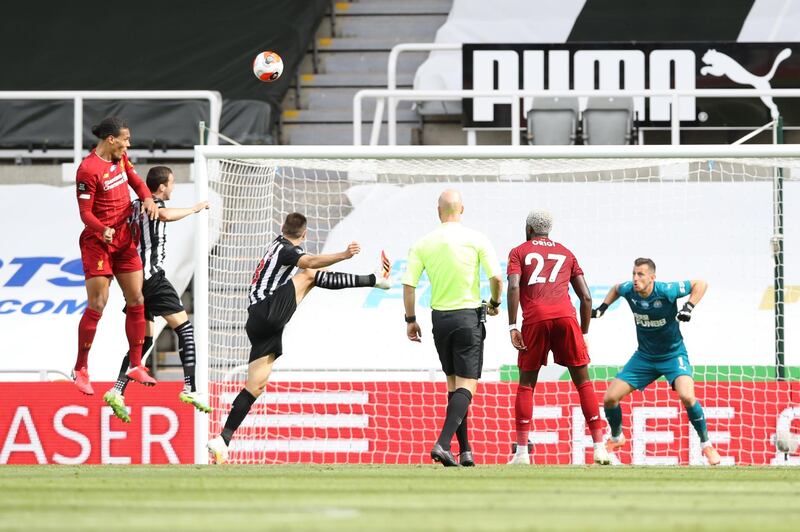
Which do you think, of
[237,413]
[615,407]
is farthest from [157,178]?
[615,407]

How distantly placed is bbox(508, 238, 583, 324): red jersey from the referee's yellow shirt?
15.6 inches

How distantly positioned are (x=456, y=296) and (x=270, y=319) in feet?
4.63

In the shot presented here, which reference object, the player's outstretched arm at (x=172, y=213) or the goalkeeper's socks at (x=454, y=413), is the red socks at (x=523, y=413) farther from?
the player's outstretched arm at (x=172, y=213)

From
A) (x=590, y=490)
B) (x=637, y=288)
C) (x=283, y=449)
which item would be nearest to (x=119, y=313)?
(x=283, y=449)

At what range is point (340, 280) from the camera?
1009 centimetres

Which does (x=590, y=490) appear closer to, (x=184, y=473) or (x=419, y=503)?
(x=419, y=503)

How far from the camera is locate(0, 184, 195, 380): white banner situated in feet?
45.7

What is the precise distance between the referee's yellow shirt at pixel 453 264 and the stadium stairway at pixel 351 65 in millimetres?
6945

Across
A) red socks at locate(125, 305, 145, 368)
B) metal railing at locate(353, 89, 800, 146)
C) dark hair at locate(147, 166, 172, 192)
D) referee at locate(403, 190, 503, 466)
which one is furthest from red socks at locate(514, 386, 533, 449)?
metal railing at locate(353, 89, 800, 146)

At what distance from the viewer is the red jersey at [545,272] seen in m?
9.79

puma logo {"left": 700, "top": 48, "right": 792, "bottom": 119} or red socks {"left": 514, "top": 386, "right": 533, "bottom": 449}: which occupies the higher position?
puma logo {"left": 700, "top": 48, "right": 792, "bottom": 119}

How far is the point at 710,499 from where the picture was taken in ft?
20.8

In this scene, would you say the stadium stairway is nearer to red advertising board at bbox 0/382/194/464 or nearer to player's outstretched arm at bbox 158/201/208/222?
red advertising board at bbox 0/382/194/464

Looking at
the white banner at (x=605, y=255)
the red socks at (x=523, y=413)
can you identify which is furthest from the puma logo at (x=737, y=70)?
the red socks at (x=523, y=413)
